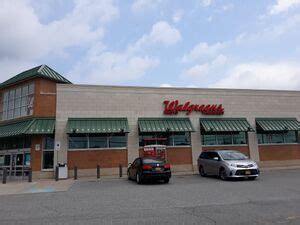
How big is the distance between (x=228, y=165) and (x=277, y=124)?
1128 centimetres

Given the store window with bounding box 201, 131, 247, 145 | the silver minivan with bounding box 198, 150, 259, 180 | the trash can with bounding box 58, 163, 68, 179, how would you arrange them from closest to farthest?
the silver minivan with bounding box 198, 150, 259, 180 < the trash can with bounding box 58, 163, 68, 179 < the store window with bounding box 201, 131, 247, 145

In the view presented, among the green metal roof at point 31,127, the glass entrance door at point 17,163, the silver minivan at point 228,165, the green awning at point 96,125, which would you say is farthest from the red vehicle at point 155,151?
the glass entrance door at point 17,163

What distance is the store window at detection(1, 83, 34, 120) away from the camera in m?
22.8

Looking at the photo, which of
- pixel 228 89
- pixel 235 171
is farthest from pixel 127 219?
pixel 228 89

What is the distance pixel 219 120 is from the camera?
78.3 ft

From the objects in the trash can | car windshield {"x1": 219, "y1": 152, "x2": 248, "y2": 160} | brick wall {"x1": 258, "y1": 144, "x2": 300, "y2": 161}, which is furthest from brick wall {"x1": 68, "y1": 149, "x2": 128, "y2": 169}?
brick wall {"x1": 258, "y1": 144, "x2": 300, "y2": 161}

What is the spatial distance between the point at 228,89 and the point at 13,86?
1887 centimetres

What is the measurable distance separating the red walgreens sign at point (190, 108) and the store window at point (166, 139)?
71.8 inches

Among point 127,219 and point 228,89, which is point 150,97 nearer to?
point 228,89

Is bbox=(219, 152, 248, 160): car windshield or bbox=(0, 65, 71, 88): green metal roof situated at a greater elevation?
bbox=(0, 65, 71, 88): green metal roof

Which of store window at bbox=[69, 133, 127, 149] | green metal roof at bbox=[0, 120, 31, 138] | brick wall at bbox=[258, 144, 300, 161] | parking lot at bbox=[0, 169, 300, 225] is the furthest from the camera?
brick wall at bbox=[258, 144, 300, 161]

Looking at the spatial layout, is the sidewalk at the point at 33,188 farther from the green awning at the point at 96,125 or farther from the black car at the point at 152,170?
the green awning at the point at 96,125

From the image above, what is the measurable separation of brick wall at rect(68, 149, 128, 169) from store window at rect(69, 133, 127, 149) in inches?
16.3

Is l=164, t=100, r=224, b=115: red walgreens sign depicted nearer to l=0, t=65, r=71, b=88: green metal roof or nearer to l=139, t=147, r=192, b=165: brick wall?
l=139, t=147, r=192, b=165: brick wall
